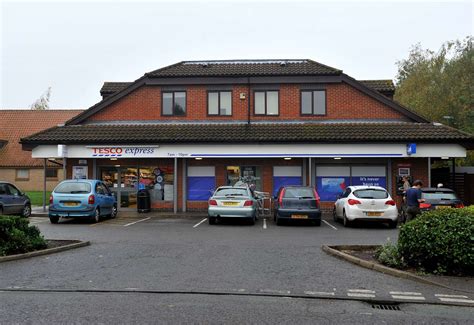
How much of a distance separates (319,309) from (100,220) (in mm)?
13460

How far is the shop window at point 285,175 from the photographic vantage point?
20922 millimetres

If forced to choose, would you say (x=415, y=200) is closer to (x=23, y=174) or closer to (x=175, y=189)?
(x=175, y=189)

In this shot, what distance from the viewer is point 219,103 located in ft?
73.6

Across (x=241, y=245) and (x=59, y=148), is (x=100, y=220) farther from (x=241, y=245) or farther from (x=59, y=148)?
(x=241, y=245)

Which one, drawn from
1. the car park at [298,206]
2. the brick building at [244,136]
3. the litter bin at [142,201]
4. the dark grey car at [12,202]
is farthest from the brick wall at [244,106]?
the car park at [298,206]

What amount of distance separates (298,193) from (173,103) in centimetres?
943

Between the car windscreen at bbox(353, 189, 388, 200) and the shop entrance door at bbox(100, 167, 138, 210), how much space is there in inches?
423

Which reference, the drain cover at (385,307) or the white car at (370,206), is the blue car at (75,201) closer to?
the white car at (370,206)

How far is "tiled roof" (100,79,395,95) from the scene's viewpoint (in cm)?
2403

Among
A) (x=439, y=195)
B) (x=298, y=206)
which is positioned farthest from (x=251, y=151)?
(x=439, y=195)

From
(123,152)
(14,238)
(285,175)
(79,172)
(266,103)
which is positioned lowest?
(14,238)

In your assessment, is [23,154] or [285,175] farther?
[23,154]

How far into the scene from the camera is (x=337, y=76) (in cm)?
2189

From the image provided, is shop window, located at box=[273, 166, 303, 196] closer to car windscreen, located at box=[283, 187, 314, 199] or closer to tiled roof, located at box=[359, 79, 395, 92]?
car windscreen, located at box=[283, 187, 314, 199]
